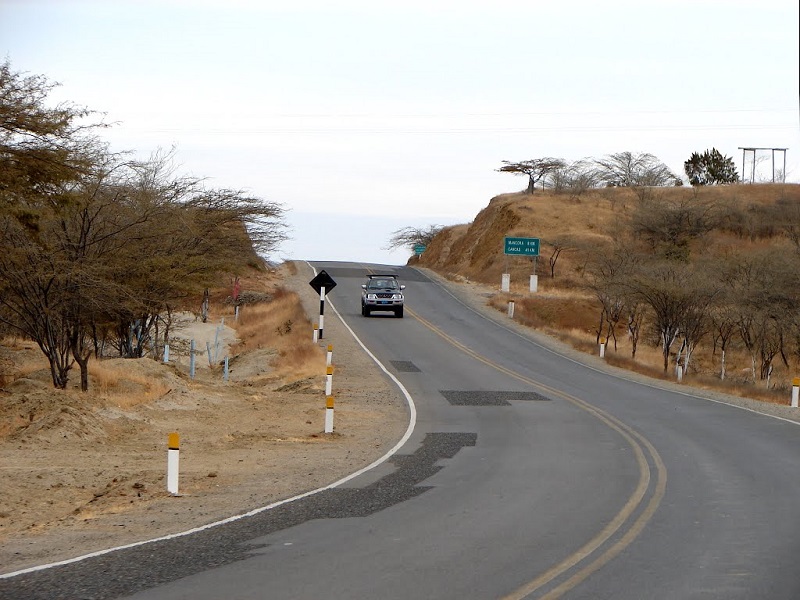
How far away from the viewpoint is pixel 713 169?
404 feet

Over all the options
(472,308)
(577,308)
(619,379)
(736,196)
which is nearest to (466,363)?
(619,379)

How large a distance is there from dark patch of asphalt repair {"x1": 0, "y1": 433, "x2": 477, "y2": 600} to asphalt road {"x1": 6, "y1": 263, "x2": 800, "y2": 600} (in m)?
0.03

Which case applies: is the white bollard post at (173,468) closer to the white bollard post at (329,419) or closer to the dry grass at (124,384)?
the white bollard post at (329,419)

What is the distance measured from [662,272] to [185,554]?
4295cm

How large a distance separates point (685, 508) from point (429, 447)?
21.8ft

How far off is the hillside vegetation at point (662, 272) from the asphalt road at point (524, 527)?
45.9 ft

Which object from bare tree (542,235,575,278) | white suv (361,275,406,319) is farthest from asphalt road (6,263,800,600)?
bare tree (542,235,575,278)

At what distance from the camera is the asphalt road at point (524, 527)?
7762 millimetres

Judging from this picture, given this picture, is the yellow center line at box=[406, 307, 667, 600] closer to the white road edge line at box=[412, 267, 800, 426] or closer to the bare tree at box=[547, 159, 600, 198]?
the white road edge line at box=[412, 267, 800, 426]

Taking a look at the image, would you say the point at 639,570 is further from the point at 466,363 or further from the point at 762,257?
the point at 762,257

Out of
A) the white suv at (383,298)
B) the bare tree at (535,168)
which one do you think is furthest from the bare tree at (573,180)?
the white suv at (383,298)

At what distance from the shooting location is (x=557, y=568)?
8.36m

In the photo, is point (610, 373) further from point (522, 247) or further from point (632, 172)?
point (632, 172)

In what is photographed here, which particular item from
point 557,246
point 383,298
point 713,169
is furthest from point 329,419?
point 713,169
